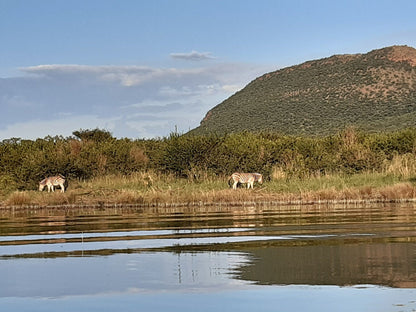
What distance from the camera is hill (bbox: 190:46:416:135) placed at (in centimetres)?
9962

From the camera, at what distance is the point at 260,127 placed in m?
102

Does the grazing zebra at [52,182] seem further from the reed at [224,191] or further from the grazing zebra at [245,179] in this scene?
the grazing zebra at [245,179]

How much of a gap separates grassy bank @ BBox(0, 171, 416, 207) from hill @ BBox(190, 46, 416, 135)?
52.9 meters

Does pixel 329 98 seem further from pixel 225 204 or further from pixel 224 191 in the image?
pixel 225 204

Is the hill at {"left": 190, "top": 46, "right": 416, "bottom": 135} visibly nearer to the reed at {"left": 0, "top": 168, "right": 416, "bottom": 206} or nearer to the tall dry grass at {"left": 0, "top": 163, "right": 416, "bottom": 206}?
the tall dry grass at {"left": 0, "top": 163, "right": 416, "bottom": 206}

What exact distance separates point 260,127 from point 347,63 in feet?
109

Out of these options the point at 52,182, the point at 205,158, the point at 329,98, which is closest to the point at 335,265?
the point at 52,182

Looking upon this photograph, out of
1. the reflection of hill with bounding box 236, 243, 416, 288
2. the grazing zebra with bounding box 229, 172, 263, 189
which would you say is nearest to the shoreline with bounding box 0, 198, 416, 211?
the grazing zebra with bounding box 229, 172, 263, 189

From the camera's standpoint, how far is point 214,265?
12.5 meters

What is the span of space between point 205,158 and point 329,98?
74.7 metres

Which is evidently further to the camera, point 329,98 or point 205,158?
point 329,98

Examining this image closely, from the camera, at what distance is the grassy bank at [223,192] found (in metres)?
29.8

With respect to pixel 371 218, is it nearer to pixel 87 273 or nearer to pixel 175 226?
pixel 175 226

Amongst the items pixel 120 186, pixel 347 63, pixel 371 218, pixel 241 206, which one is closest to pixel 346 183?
pixel 241 206
